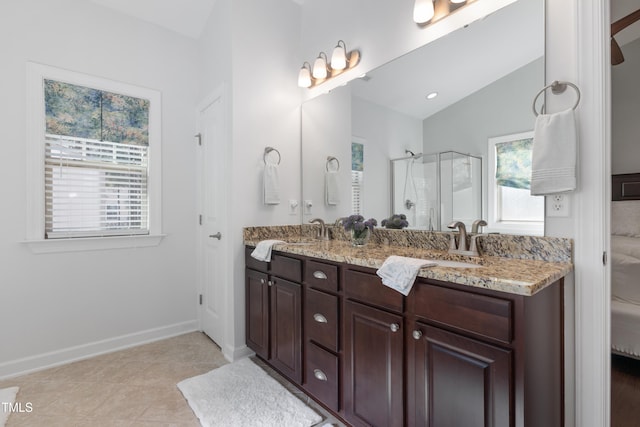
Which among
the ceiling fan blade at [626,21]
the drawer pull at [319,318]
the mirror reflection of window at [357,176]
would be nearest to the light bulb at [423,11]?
the mirror reflection of window at [357,176]

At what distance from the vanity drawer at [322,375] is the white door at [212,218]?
103 centimetres

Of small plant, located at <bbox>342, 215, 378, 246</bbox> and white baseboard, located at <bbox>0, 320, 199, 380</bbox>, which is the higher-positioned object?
small plant, located at <bbox>342, 215, 378, 246</bbox>

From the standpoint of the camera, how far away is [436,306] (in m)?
1.21

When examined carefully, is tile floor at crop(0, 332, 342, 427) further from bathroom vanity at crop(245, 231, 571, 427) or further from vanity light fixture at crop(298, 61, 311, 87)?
vanity light fixture at crop(298, 61, 311, 87)

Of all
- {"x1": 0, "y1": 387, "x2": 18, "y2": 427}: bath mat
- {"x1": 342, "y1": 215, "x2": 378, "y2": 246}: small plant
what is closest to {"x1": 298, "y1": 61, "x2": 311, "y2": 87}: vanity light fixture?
{"x1": 342, "y1": 215, "x2": 378, "y2": 246}: small plant

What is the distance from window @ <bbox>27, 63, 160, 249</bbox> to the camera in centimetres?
234

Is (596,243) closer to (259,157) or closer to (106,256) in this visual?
(259,157)

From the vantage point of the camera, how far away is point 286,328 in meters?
2.04

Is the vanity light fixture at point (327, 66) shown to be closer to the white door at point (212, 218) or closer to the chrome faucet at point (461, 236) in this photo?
the white door at point (212, 218)

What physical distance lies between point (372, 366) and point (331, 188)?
1.45 metres

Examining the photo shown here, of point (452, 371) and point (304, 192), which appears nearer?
point (452, 371)

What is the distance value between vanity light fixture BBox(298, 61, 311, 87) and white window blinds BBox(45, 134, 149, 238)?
5.11 ft

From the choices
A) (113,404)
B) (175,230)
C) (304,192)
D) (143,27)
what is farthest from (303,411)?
(143,27)

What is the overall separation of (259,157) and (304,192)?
510 millimetres
